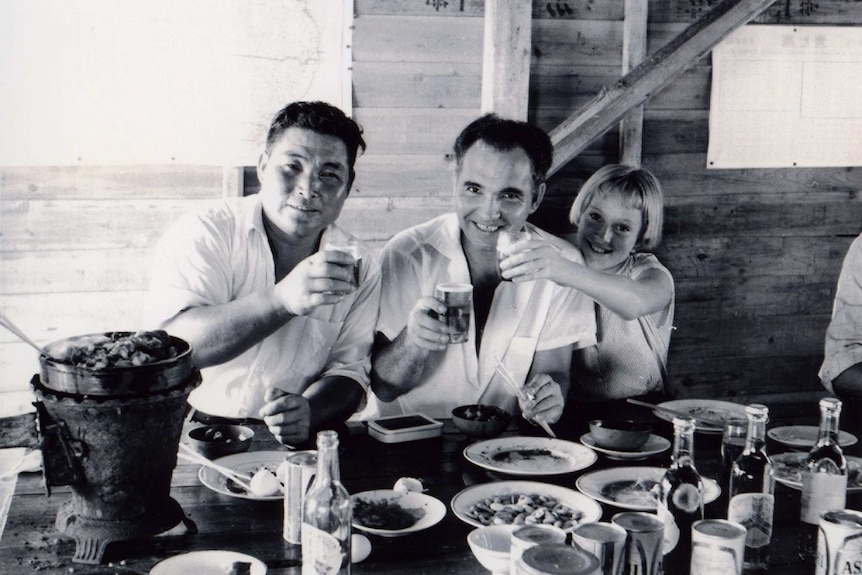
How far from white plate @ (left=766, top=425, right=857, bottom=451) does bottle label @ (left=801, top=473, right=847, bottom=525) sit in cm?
58

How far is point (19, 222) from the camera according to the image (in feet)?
12.6

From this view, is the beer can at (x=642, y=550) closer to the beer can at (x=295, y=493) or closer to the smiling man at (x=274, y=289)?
the beer can at (x=295, y=493)

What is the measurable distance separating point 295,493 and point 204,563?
8.8 inches

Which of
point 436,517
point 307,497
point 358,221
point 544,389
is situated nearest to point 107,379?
point 307,497

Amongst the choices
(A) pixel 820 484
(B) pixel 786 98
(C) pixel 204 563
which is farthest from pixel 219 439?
(B) pixel 786 98

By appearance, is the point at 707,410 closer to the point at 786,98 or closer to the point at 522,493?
the point at 522,493

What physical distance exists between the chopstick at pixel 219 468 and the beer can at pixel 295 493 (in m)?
0.25

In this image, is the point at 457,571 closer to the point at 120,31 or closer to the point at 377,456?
the point at 377,456

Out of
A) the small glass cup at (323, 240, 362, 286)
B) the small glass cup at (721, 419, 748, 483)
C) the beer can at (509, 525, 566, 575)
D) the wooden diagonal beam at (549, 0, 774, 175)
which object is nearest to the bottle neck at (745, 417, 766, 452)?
the small glass cup at (721, 419, 748, 483)

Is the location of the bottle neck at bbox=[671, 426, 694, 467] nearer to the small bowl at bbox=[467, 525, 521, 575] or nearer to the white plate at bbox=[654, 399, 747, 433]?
the small bowl at bbox=[467, 525, 521, 575]

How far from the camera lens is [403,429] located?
241 cm

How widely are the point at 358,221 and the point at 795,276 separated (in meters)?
2.44

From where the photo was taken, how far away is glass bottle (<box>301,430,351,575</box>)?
1536 millimetres

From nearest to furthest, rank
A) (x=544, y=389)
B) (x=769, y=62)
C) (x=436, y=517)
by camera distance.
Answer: (x=436, y=517)
(x=544, y=389)
(x=769, y=62)
